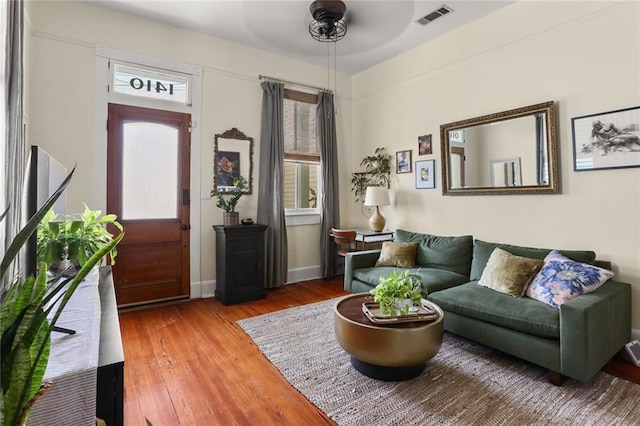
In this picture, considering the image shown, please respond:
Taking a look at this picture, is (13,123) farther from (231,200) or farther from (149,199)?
(231,200)

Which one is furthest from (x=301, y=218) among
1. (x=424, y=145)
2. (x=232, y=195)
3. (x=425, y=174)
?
(x=424, y=145)

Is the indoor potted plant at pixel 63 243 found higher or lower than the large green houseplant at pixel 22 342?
higher

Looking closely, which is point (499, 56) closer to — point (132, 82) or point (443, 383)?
point (443, 383)

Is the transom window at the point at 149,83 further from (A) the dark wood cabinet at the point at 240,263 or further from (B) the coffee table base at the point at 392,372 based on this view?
(B) the coffee table base at the point at 392,372

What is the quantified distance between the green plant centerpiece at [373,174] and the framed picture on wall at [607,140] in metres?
2.26

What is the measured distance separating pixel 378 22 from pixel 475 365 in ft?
11.6

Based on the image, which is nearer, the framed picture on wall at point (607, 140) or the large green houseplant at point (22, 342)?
the large green houseplant at point (22, 342)

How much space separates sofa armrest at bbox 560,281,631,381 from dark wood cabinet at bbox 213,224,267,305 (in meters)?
3.09

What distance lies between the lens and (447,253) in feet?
11.5

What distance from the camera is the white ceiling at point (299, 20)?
11.1 feet

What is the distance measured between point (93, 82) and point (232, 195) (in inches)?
73.9

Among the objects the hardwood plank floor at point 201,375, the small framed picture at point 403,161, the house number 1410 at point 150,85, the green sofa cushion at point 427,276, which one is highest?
the house number 1410 at point 150,85

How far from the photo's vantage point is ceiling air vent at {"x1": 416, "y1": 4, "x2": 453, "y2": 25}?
11.4ft

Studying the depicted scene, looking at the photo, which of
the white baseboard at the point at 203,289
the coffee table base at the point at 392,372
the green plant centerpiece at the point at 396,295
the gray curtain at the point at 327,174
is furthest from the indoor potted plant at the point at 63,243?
the gray curtain at the point at 327,174
